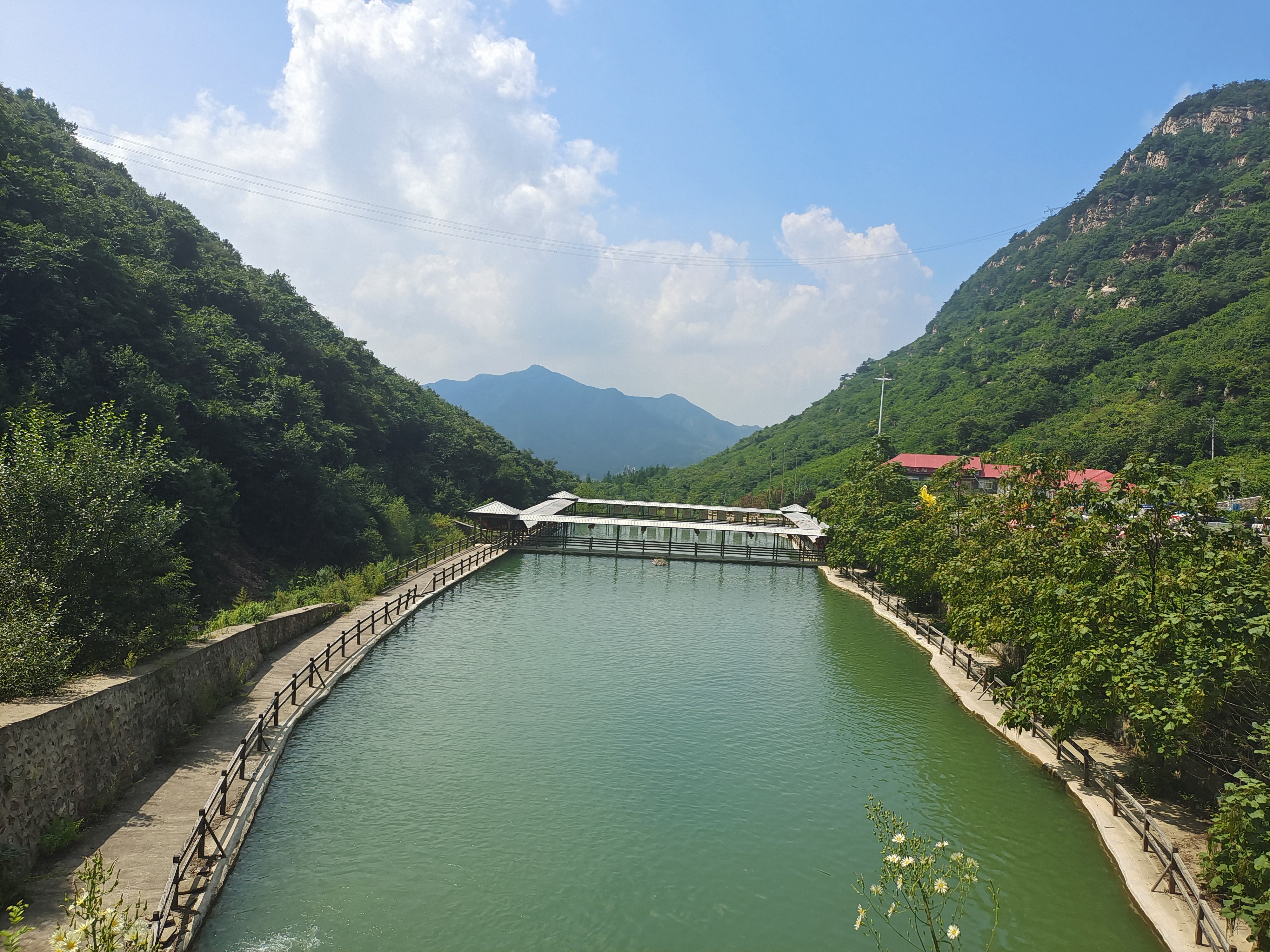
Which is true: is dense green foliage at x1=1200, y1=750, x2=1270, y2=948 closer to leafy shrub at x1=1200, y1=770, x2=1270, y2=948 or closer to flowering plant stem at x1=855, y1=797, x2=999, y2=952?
leafy shrub at x1=1200, y1=770, x2=1270, y2=948

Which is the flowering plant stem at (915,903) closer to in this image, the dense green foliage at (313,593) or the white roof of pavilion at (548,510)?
the dense green foliage at (313,593)

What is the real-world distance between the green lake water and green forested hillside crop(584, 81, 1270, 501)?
43669 millimetres

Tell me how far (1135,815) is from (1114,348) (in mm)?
84162

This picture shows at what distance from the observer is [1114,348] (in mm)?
79062

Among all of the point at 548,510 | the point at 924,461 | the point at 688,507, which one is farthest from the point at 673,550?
the point at 924,461

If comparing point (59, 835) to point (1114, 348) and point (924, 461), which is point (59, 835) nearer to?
point (924, 461)

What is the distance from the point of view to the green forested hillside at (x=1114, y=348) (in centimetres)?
6119

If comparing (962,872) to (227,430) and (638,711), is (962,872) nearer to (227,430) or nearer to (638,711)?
(638,711)

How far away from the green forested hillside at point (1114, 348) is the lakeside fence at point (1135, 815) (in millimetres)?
38125

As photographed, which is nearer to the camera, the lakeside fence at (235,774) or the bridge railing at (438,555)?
the lakeside fence at (235,774)

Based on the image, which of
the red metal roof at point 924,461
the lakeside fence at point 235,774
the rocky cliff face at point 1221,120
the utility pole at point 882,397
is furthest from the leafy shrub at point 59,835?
the rocky cliff face at point 1221,120

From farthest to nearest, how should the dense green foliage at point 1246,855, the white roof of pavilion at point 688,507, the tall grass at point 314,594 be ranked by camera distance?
A: the white roof of pavilion at point 688,507
the tall grass at point 314,594
the dense green foliage at point 1246,855

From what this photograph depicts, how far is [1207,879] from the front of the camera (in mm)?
8805

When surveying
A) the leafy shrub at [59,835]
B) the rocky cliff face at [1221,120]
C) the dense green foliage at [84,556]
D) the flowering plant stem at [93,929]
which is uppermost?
the rocky cliff face at [1221,120]
